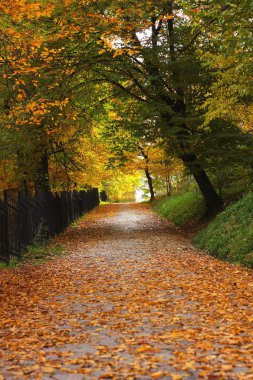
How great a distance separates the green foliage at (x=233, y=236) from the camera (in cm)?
1174

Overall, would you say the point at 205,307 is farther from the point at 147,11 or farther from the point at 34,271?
the point at 147,11

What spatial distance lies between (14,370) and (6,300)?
12.5ft

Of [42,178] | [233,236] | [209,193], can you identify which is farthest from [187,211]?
[233,236]

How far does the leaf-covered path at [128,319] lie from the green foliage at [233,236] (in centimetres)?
66

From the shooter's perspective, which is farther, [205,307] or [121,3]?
A: [121,3]

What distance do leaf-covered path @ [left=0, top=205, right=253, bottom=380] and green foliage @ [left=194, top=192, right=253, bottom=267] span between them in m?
0.66

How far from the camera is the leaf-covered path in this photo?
4.70 meters

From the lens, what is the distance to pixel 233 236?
1340 cm

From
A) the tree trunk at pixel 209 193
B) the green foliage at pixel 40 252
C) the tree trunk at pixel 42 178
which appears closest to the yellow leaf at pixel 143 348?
the green foliage at pixel 40 252

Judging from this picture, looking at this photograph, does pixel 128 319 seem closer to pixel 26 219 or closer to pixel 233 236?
pixel 233 236

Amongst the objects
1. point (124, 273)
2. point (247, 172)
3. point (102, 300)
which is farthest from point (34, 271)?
point (247, 172)

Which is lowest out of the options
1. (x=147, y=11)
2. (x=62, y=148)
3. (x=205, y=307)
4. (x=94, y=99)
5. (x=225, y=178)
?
(x=205, y=307)

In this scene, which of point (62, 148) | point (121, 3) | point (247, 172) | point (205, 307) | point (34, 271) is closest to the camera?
point (205, 307)

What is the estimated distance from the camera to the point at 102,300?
8.02m
